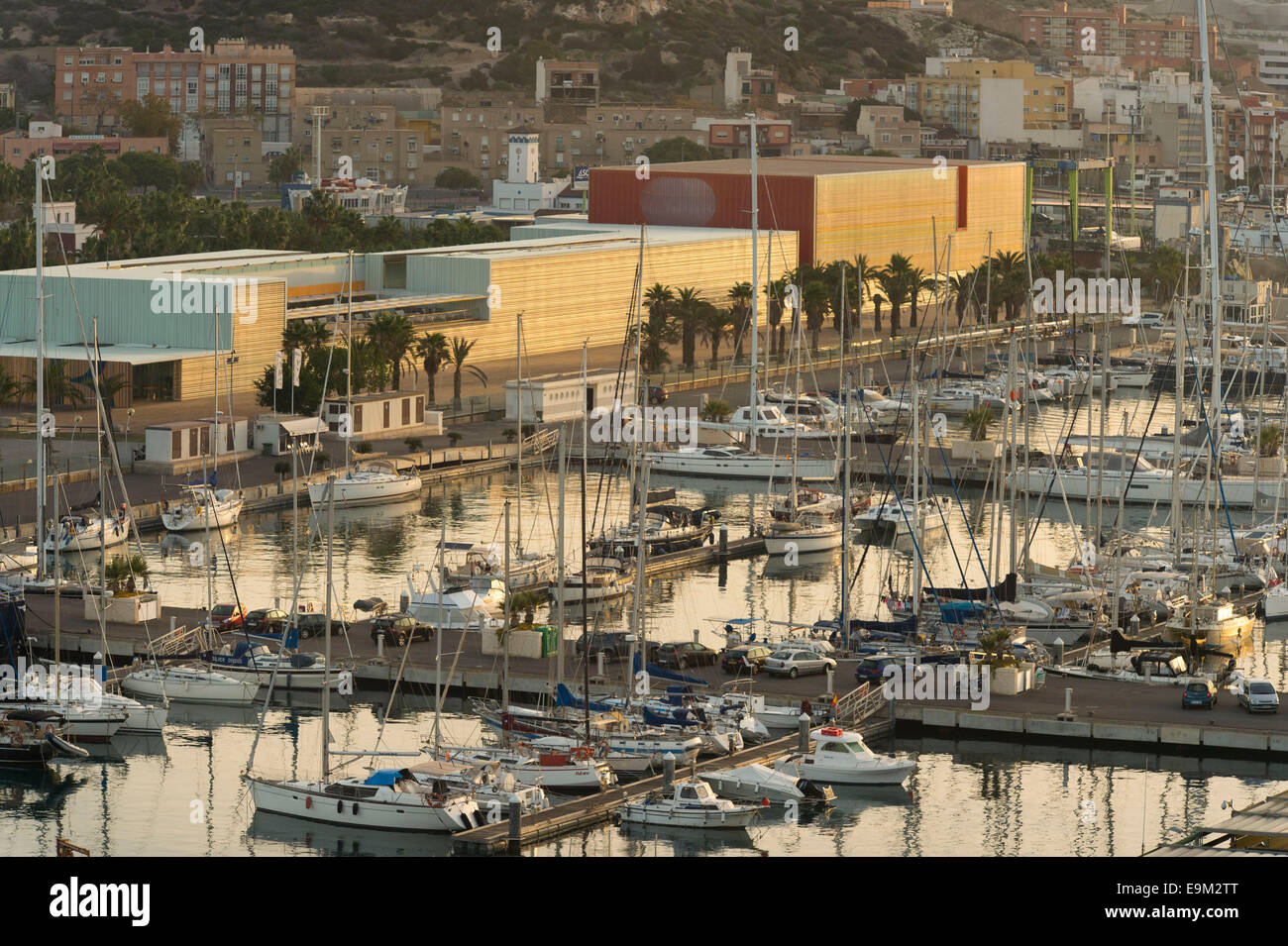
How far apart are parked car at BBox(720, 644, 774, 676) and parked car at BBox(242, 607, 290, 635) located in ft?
26.4

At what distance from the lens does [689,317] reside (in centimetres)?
8512

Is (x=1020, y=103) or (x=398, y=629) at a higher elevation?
(x=1020, y=103)

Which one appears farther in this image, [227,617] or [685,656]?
[227,617]

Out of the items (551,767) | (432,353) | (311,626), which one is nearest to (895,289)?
(432,353)

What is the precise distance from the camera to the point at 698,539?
183ft

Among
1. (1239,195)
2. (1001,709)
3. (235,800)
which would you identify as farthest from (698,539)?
(1239,195)

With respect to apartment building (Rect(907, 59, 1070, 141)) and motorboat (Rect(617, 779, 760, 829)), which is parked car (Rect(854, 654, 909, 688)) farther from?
apartment building (Rect(907, 59, 1070, 141))

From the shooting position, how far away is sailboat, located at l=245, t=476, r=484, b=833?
1256 inches

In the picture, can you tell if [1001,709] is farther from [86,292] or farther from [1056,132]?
[1056,132]

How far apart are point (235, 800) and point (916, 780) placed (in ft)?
33.5

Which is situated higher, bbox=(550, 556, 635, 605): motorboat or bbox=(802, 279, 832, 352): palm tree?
bbox=(802, 279, 832, 352): palm tree

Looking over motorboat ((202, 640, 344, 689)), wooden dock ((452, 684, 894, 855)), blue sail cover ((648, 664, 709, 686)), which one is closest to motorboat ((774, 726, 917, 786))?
wooden dock ((452, 684, 894, 855))

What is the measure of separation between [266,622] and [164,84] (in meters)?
163

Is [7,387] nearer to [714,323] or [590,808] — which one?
[714,323]
